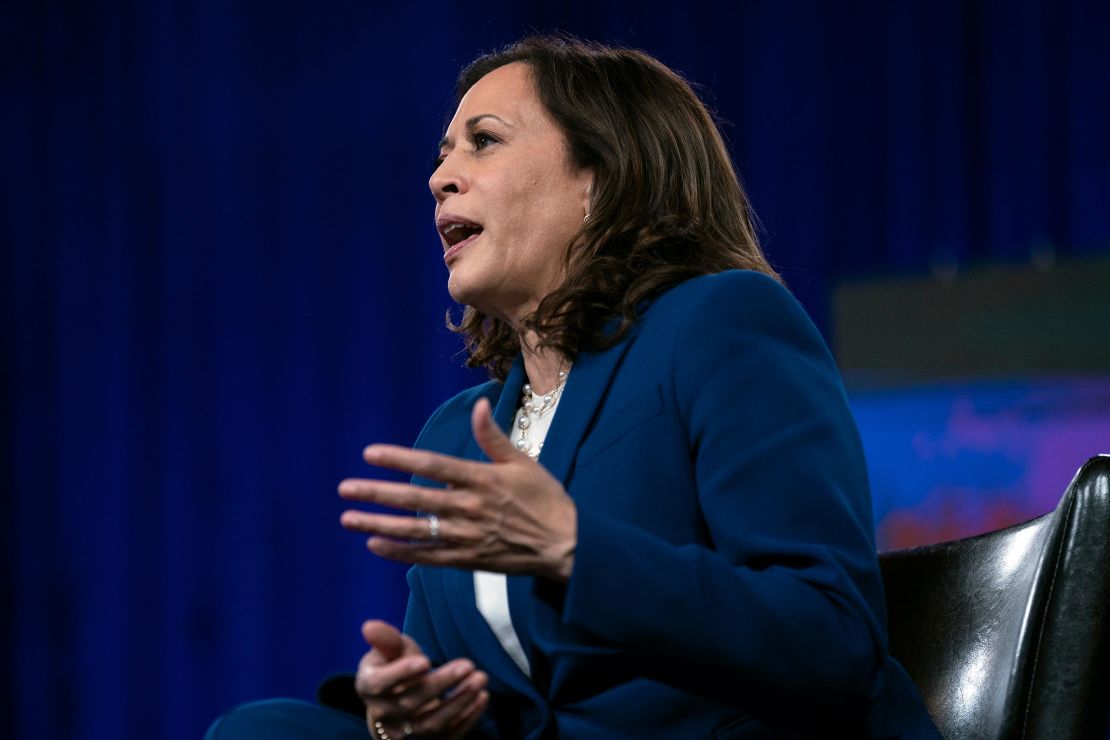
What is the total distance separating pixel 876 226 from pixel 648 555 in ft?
7.66

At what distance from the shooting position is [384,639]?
1014 millimetres

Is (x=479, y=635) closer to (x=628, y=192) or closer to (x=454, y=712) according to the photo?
(x=454, y=712)

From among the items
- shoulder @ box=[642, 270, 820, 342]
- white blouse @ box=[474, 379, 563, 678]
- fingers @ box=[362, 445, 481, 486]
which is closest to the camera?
fingers @ box=[362, 445, 481, 486]

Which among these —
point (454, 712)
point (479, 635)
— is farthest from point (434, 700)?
point (479, 635)

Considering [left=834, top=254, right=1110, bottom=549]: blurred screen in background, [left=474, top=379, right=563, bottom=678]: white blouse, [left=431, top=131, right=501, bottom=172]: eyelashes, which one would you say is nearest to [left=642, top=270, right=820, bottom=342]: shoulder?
[left=474, top=379, right=563, bottom=678]: white blouse

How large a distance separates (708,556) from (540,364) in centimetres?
51

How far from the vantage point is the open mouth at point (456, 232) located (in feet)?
4.71

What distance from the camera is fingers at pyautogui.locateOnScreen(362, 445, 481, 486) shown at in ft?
2.70

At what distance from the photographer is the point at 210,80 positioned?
3.55 m

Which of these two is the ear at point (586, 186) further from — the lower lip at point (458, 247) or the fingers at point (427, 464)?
the fingers at point (427, 464)

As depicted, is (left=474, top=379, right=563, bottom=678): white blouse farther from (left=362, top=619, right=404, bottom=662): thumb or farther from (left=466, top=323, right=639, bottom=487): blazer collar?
(left=362, top=619, right=404, bottom=662): thumb

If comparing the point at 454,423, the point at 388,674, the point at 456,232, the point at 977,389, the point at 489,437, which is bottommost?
the point at 977,389

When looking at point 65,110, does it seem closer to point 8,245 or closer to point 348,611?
point 8,245

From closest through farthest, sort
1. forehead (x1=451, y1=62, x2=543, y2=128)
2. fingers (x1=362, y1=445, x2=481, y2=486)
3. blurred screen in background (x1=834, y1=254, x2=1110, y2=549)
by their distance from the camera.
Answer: fingers (x1=362, y1=445, x2=481, y2=486) < forehead (x1=451, y1=62, x2=543, y2=128) < blurred screen in background (x1=834, y1=254, x2=1110, y2=549)
